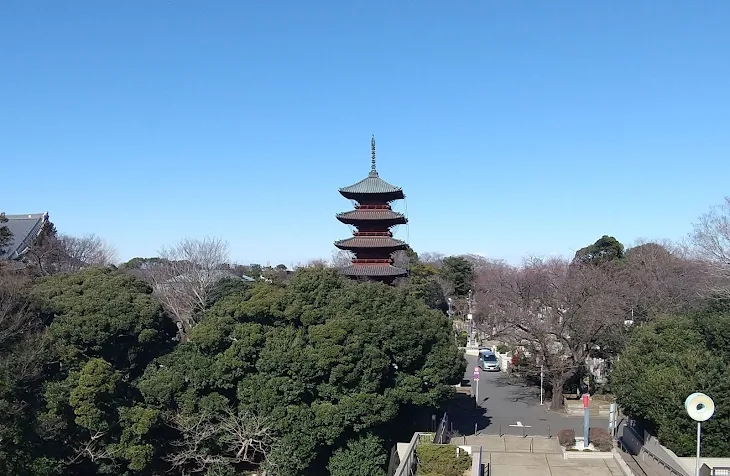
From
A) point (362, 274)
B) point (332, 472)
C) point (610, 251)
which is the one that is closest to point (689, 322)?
point (332, 472)

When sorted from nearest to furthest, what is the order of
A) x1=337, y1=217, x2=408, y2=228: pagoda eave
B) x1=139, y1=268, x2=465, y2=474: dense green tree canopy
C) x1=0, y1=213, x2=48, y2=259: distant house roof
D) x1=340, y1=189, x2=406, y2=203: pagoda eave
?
x1=139, y1=268, x2=465, y2=474: dense green tree canopy
x1=337, y1=217, x2=408, y2=228: pagoda eave
x1=340, y1=189, x2=406, y2=203: pagoda eave
x1=0, y1=213, x2=48, y2=259: distant house roof

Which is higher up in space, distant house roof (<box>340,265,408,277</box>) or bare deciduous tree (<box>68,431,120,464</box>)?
distant house roof (<box>340,265,408,277</box>)

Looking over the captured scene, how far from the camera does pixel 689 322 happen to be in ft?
51.6

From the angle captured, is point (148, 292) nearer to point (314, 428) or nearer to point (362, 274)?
point (314, 428)

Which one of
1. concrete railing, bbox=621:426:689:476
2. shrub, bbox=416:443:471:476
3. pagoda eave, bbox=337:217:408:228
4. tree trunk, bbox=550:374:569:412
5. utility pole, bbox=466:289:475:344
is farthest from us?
utility pole, bbox=466:289:475:344

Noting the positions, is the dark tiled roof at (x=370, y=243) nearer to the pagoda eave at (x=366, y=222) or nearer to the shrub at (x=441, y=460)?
the pagoda eave at (x=366, y=222)

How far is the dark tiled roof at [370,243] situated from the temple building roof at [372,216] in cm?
85

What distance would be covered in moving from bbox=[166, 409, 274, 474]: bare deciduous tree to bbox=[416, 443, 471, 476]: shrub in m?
4.04

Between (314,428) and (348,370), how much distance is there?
172 centimetres

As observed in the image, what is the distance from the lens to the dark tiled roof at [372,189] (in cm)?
2552

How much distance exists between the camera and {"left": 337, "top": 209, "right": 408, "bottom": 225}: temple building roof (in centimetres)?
2530

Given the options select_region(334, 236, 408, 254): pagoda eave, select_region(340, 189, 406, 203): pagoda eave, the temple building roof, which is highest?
select_region(340, 189, 406, 203): pagoda eave

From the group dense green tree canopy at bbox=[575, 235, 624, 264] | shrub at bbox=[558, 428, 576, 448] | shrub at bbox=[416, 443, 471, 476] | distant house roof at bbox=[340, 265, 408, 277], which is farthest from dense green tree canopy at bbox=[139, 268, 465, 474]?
dense green tree canopy at bbox=[575, 235, 624, 264]

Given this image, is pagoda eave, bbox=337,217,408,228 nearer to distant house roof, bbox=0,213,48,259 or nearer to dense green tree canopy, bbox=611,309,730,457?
dense green tree canopy, bbox=611,309,730,457
